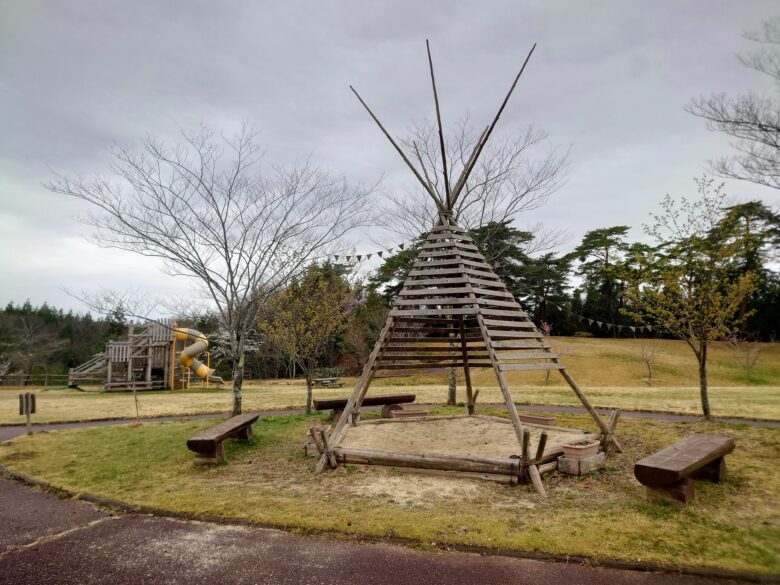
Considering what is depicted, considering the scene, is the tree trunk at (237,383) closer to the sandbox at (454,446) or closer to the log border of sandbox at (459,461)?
the sandbox at (454,446)

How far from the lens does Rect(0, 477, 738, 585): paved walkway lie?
3.91 metres

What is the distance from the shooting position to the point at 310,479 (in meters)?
6.86

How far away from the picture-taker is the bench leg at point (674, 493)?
17.7 feet

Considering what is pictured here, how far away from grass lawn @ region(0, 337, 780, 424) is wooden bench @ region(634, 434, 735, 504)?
23.4ft

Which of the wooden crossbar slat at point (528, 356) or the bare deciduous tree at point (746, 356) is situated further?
the bare deciduous tree at point (746, 356)

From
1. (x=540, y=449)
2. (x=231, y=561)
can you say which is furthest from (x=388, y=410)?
(x=231, y=561)

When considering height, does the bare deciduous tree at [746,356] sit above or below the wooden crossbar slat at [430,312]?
below

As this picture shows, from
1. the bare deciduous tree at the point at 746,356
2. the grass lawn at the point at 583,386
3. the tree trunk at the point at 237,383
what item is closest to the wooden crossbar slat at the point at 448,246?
the tree trunk at the point at 237,383

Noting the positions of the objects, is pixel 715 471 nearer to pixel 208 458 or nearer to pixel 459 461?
pixel 459 461

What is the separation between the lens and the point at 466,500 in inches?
228

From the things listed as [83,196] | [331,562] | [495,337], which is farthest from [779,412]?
[83,196]

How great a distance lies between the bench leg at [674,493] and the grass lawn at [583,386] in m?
8.40

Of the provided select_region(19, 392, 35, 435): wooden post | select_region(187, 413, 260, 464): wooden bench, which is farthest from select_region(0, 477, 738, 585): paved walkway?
select_region(19, 392, 35, 435): wooden post

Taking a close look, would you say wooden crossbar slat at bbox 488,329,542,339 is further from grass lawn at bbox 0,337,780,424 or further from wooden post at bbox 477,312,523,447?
grass lawn at bbox 0,337,780,424
